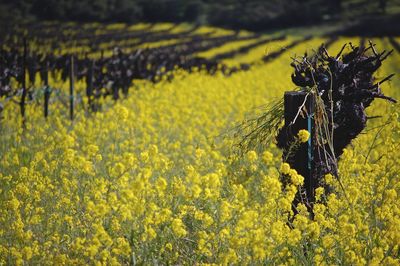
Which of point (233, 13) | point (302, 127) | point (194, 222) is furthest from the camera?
point (233, 13)

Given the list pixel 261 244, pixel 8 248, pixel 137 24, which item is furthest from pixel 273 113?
pixel 137 24

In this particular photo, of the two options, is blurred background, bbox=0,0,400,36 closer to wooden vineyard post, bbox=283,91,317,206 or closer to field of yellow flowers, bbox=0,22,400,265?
field of yellow flowers, bbox=0,22,400,265

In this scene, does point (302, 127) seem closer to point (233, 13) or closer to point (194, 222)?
point (194, 222)

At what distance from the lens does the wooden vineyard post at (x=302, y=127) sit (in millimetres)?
5301

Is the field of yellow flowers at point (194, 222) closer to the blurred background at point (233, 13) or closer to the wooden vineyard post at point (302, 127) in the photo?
the wooden vineyard post at point (302, 127)

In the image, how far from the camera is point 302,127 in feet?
17.7

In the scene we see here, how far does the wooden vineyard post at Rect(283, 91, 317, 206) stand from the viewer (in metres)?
5.30

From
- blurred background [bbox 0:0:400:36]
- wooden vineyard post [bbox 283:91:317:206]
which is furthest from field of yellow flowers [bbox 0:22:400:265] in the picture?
blurred background [bbox 0:0:400:36]

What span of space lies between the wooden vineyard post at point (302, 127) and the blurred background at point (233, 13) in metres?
25.2

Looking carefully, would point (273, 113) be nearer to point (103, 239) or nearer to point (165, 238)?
point (165, 238)

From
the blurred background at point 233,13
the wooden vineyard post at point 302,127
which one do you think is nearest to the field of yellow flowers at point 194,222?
the wooden vineyard post at point 302,127

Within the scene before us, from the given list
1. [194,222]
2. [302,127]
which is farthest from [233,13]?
[194,222]

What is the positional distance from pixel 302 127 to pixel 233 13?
49337 millimetres

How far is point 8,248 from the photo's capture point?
468cm
